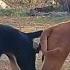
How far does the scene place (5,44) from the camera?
514cm

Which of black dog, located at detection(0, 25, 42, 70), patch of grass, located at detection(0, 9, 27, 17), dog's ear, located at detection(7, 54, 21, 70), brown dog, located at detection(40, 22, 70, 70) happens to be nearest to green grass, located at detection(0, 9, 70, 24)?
patch of grass, located at detection(0, 9, 27, 17)

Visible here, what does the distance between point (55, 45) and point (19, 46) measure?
2.06ft

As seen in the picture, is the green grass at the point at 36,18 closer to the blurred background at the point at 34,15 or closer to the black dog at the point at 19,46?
the blurred background at the point at 34,15

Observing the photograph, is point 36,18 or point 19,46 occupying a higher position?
point 19,46

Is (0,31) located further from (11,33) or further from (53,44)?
(53,44)

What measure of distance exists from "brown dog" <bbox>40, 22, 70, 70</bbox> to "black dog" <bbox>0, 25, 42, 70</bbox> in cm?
35

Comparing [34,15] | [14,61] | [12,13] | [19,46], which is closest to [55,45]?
[19,46]

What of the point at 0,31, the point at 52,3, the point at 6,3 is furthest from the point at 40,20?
the point at 0,31

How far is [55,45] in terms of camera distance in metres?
4.68

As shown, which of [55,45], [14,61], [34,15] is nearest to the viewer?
[55,45]

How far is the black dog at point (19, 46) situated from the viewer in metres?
5.00

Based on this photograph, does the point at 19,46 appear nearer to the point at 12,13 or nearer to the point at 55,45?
the point at 55,45

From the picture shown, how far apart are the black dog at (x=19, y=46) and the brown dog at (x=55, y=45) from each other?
353 millimetres

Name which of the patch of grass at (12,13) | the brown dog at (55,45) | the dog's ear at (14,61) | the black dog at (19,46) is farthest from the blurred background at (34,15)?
the brown dog at (55,45)
